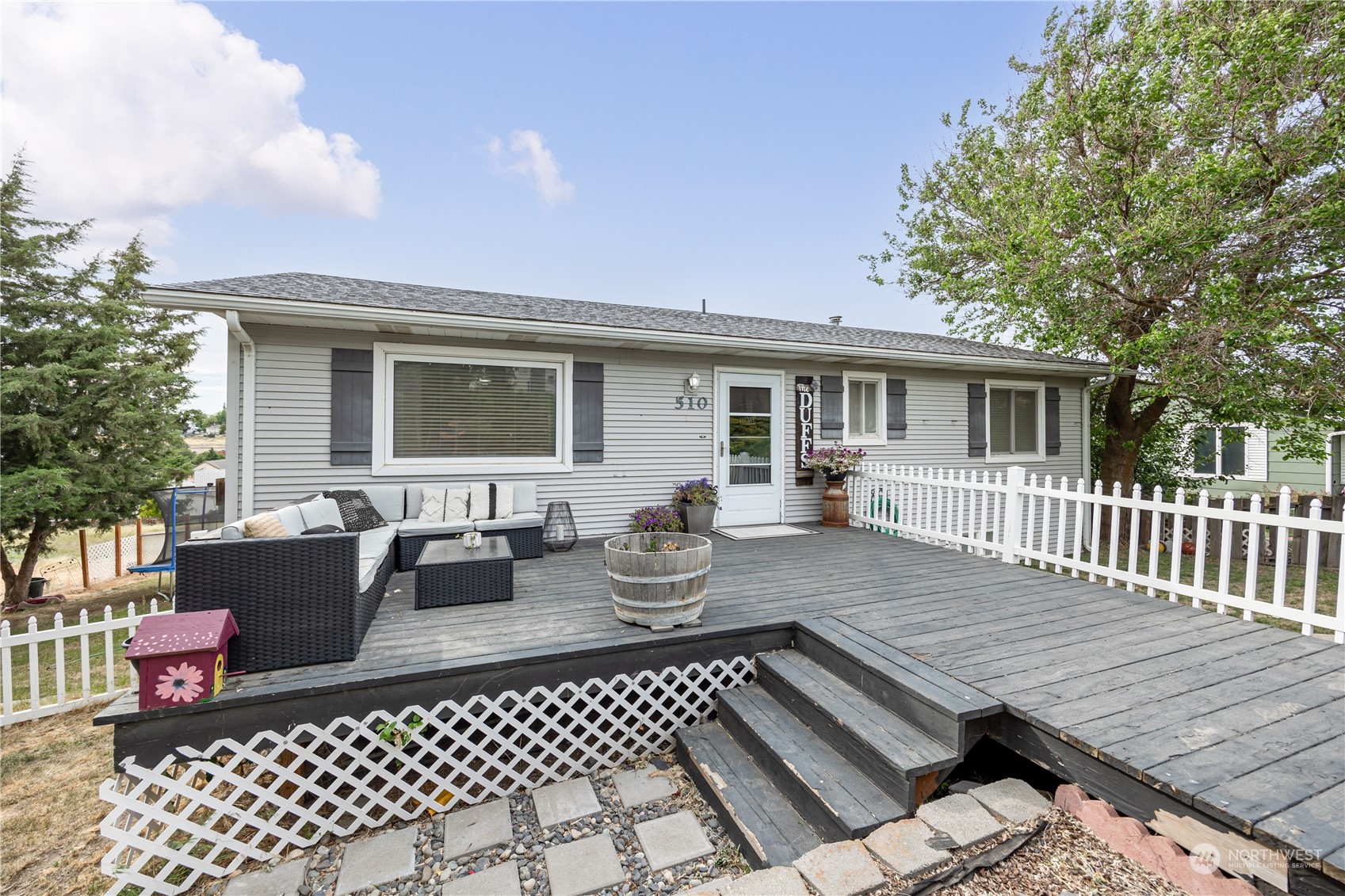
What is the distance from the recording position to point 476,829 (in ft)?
7.45

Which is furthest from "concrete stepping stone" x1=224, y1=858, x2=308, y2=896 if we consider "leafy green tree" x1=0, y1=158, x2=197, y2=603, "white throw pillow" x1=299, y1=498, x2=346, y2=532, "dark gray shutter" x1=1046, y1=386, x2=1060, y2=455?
"dark gray shutter" x1=1046, y1=386, x2=1060, y2=455

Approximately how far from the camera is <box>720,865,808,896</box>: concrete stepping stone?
1632mm

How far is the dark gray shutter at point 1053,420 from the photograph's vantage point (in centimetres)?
843

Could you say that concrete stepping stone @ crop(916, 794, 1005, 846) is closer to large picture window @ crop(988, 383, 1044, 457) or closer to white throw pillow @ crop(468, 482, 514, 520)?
white throw pillow @ crop(468, 482, 514, 520)

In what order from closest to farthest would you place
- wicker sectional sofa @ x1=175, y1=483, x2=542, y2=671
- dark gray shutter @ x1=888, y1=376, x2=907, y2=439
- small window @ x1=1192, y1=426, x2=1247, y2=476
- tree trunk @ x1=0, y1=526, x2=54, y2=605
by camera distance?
wicker sectional sofa @ x1=175, y1=483, x2=542, y2=671 → tree trunk @ x1=0, y1=526, x2=54, y2=605 → dark gray shutter @ x1=888, y1=376, x2=907, y2=439 → small window @ x1=1192, y1=426, x2=1247, y2=476

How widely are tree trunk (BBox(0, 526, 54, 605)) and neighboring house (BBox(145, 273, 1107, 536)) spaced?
542 cm

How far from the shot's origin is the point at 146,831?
2367 millimetres

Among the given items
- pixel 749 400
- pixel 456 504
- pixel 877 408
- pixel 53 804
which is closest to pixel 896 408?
pixel 877 408

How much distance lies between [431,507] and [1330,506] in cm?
1203

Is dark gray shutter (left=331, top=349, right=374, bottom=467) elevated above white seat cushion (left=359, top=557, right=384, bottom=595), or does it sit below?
above

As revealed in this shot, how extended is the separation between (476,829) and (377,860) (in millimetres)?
378

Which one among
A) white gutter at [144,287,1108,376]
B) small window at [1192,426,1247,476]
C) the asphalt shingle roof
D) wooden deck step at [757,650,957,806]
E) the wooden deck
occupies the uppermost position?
the asphalt shingle roof

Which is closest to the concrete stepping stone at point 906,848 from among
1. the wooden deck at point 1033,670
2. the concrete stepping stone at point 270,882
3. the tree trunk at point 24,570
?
the wooden deck at point 1033,670

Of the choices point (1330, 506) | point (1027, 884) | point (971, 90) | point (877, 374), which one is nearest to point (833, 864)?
point (1027, 884)
